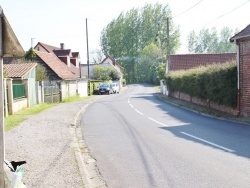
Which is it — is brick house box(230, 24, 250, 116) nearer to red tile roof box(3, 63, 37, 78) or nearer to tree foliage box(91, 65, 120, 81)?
red tile roof box(3, 63, 37, 78)

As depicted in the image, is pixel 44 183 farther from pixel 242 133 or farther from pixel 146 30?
pixel 146 30

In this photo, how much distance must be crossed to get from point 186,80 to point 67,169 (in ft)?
67.2

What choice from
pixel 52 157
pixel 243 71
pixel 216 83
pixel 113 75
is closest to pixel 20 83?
pixel 216 83

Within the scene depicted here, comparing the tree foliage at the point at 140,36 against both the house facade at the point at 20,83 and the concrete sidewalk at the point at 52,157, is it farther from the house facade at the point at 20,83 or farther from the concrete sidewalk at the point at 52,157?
the concrete sidewalk at the point at 52,157

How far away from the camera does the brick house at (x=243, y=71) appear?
1477 cm

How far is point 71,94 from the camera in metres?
A: 35.0

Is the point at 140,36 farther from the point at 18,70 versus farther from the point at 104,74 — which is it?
the point at 18,70

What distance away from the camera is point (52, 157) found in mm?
7535

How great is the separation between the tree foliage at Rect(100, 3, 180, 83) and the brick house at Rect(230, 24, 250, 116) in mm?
68596

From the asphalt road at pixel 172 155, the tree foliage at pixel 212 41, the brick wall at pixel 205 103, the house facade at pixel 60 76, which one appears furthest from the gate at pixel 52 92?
the tree foliage at pixel 212 41

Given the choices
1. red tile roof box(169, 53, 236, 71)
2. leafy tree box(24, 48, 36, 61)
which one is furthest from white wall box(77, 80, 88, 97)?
red tile roof box(169, 53, 236, 71)

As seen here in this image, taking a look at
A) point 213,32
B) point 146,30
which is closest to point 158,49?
point 146,30

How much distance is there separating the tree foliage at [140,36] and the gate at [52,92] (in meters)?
56.4

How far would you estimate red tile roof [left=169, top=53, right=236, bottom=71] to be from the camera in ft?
142
